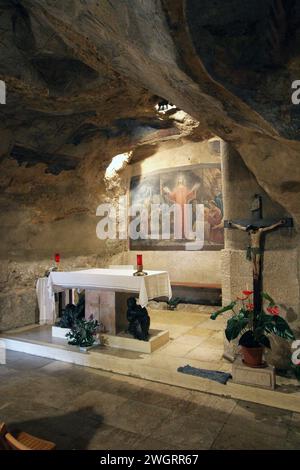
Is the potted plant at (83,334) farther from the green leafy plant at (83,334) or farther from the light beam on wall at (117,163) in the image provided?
the light beam on wall at (117,163)

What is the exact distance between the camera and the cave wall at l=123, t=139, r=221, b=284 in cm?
823

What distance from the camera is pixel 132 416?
3.42m

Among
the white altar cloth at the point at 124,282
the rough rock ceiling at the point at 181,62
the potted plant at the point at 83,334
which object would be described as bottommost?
the potted plant at the point at 83,334

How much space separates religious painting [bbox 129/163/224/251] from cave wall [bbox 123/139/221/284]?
0.17 m

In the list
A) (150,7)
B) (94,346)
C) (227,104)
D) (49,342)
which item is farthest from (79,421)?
(150,7)

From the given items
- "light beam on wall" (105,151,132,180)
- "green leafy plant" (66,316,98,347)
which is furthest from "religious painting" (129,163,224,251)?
"green leafy plant" (66,316,98,347)

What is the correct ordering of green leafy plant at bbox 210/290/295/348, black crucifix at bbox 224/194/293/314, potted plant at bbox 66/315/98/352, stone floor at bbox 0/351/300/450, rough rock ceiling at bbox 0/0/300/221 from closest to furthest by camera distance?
rough rock ceiling at bbox 0/0/300/221, stone floor at bbox 0/351/300/450, green leafy plant at bbox 210/290/295/348, black crucifix at bbox 224/194/293/314, potted plant at bbox 66/315/98/352

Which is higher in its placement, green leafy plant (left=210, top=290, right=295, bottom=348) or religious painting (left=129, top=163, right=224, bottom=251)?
religious painting (left=129, top=163, right=224, bottom=251)

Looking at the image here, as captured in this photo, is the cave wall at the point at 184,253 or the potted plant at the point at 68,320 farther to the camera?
the cave wall at the point at 184,253

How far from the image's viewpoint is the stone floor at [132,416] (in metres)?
2.97

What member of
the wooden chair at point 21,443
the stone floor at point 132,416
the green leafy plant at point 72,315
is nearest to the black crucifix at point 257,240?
the stone floor at point 132,416

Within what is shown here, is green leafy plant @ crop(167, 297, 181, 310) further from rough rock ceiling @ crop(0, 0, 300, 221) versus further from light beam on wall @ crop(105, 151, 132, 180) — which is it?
rough rock ceiling @ crop(0, 0, 300, 221)

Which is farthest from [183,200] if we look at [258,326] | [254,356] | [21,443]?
[21,443]

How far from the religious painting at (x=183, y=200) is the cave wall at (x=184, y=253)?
0.17 meters
